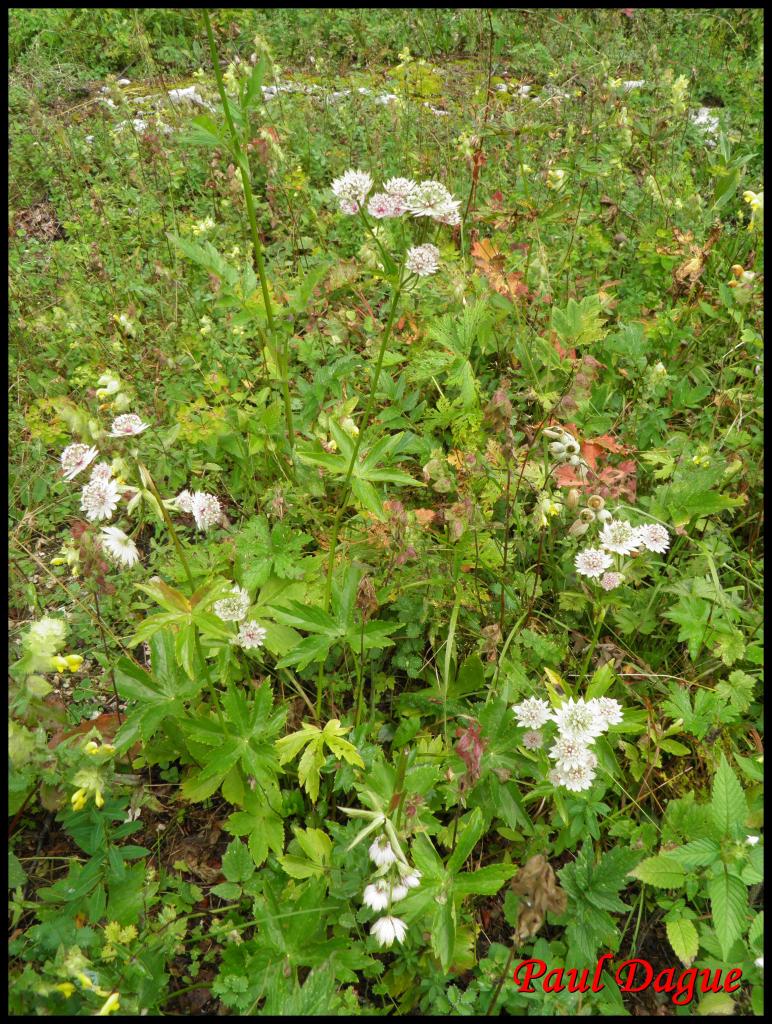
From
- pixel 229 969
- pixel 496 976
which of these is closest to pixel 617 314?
pixel 496 976

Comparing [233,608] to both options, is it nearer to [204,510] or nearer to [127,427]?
[204,510]

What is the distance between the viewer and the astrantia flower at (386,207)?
2.13 meters

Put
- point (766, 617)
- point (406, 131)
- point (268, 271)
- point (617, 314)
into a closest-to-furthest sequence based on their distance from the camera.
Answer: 1. point (766, 617)
2. point (617, 314)
3. point (268, 271)
4. point (406, 131)

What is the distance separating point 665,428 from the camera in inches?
119

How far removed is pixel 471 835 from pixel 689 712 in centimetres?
87

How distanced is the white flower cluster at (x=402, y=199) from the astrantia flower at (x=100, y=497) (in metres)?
1.18

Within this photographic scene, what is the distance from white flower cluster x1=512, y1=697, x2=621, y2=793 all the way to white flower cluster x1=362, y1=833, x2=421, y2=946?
55cm

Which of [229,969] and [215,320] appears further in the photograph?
[215,320]

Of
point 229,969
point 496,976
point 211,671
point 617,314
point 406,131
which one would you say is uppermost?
point 406,131

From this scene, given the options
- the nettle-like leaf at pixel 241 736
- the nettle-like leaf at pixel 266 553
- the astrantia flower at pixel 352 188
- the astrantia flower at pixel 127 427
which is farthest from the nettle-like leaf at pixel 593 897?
the astrantia flower at pixel 352 188

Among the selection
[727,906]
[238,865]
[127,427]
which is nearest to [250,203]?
[127,427]

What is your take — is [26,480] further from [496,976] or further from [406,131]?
[406,131]

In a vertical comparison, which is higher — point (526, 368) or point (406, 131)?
point (406, 131)

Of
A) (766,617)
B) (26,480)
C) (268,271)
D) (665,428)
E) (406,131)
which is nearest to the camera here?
(766,617)
